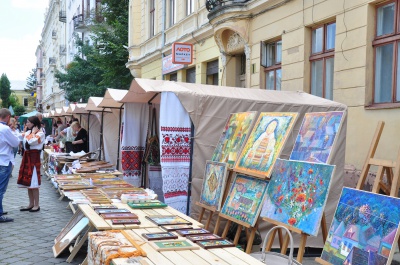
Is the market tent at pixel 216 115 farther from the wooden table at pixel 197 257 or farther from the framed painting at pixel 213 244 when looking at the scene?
the wooden table at pixel 197 257

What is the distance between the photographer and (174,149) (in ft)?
20.1

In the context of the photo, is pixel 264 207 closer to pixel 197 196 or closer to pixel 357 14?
pixel 197 196

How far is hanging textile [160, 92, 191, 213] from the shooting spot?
6102mm

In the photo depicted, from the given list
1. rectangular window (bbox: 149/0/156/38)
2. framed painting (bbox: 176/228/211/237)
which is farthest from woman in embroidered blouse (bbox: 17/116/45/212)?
rectangular window (bbox: 149/0/156/38)

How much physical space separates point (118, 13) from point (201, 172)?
1817 centimetres

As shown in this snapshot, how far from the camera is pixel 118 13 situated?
74.5 feet

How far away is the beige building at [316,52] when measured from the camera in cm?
746

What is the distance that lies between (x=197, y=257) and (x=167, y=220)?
1.12m

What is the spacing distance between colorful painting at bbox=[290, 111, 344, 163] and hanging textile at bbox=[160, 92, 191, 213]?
1.69m

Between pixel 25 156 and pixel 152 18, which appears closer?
pixel 25 156

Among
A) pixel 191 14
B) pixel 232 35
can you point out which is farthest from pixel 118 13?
pixel 232 35

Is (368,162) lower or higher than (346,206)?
higher

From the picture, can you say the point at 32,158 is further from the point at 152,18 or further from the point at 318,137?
the point at 152,18

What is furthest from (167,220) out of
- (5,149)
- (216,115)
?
(5,149)
